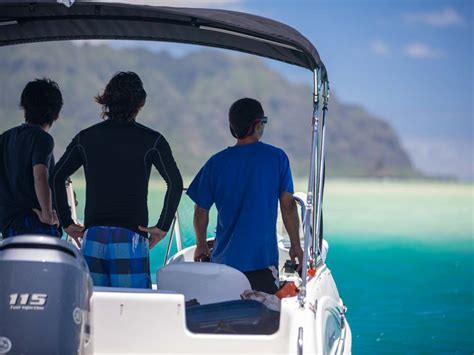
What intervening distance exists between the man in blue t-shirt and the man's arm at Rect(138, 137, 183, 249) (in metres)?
0.46

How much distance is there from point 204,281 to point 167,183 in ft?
1.49

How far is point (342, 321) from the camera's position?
5.44 m

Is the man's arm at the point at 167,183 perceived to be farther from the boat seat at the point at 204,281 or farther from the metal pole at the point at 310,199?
the metal pole at the point at 310,199

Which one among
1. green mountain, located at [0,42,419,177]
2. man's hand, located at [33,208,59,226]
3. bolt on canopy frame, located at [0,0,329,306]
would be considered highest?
green mountain, located at [0,42,419,177]

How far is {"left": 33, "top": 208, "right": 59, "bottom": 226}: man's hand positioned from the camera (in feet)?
15.2

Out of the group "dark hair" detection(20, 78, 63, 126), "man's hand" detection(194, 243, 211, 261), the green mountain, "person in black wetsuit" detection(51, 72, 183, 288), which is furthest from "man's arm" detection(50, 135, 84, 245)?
the green mountain

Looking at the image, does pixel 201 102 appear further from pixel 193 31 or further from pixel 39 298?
pixel 39 298

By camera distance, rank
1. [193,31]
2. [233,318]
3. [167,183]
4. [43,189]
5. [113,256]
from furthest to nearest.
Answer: [193,31] < [43,189] < [167,183] < [113,256] < [233,318]

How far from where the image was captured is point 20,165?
15.1 feet

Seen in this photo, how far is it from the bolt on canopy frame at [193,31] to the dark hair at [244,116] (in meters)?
0.30

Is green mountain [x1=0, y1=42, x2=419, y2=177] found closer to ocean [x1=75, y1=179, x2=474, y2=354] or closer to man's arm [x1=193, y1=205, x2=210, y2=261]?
ocean [x1=75, y1=179, x2=474, y2=354]

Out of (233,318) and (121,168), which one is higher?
(121,168)

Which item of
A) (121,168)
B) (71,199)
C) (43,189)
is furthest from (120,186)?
(71,199)

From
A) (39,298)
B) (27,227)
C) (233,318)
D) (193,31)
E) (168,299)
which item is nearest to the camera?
(39,298)
